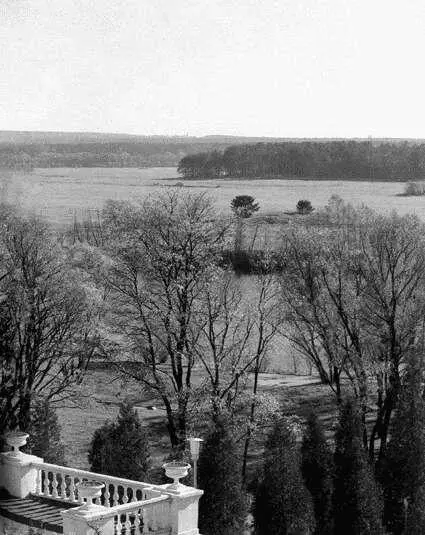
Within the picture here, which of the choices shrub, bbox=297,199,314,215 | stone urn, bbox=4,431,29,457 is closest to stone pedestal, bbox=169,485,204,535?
stone urn, bbox=4,431,29,457

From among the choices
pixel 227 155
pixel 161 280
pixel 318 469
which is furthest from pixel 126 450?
pixel 227 155

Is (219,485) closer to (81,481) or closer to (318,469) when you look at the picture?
(318,469)

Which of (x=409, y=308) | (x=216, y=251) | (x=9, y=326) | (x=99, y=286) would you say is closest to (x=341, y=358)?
(x=409, y=308)

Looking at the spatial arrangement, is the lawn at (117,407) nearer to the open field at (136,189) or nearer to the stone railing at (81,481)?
the open field at (136,189)

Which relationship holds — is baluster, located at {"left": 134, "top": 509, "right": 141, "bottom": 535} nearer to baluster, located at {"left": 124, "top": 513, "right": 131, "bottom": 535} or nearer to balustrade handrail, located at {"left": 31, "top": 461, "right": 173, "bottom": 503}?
baluster, located at {"left": 124, "top": 513, "right": 131, "bottom": 535}

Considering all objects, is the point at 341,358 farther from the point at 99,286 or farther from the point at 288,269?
the point at 99,286

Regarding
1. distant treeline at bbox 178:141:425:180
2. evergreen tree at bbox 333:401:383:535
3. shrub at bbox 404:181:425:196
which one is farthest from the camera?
distant treeline at bbox 178:141:425:180

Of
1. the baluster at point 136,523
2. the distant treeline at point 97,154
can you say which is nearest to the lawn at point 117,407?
the baluster at point 136,523
